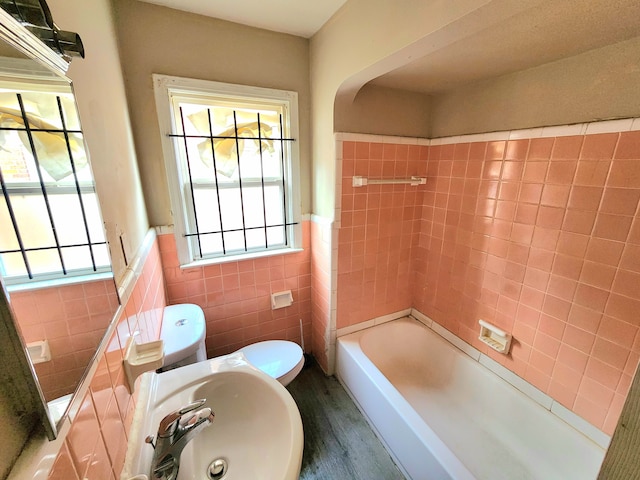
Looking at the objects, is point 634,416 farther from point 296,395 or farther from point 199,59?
point 199,59

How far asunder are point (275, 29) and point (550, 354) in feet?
7.73

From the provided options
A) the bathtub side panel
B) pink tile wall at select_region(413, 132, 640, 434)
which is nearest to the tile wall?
pink tile wall at select_region(413, 132, 640, 434)

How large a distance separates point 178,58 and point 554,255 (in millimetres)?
2198

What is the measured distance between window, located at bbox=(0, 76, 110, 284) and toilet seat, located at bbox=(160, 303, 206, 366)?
71cm

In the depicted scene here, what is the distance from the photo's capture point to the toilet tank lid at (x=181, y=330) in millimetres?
1220

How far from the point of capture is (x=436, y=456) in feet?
3.72

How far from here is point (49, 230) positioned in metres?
0.48

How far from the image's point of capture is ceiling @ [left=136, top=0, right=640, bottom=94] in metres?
0.87

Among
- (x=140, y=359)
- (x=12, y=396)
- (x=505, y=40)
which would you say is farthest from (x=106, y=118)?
(x=505, y=40)

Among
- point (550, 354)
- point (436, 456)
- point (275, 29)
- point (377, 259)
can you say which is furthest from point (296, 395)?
point (275, 29)

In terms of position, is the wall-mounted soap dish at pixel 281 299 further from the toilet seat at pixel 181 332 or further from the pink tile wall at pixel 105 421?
the pink tile wall at pixel 105 421

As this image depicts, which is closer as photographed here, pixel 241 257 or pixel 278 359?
pixel 278 359

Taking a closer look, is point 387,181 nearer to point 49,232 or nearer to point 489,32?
point 489,32

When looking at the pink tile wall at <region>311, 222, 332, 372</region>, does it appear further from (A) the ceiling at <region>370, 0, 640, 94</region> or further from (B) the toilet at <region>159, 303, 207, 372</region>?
(A) the ceiling at <region>370, 0, 640, 94</region>
